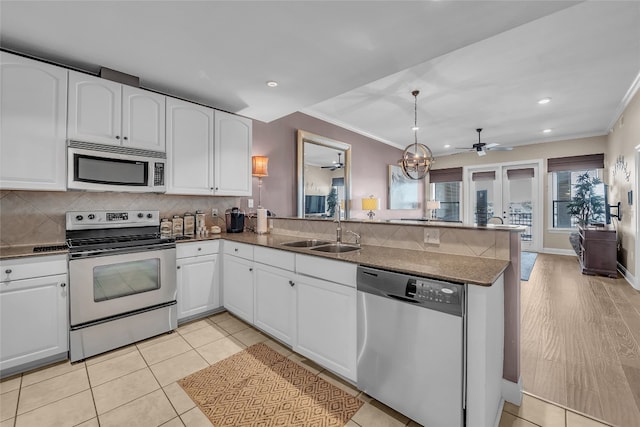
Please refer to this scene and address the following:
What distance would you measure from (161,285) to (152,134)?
1473mm

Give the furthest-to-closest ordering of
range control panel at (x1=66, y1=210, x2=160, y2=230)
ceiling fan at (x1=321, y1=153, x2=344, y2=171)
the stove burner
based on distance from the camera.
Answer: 1. ceiling fan at (x1=321, y1=153, x2=344, y2=171)
2. range control panel at (x1=66, y1=210, x2=160, y2=230)
3. the stove burner

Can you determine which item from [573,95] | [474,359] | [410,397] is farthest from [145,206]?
[573,95]

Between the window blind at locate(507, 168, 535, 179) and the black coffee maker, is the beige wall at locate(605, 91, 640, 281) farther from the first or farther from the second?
the black coffee maker

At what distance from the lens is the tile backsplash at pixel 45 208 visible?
7.35ft

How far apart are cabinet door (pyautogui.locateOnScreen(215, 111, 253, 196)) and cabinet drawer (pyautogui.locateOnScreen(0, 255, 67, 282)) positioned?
1.49 m

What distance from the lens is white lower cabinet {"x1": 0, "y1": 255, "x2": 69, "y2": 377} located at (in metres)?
1.90

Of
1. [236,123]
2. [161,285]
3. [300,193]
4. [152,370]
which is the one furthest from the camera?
[300,193]

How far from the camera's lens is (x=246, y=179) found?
3459mm

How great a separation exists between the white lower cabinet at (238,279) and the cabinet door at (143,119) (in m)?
1.25

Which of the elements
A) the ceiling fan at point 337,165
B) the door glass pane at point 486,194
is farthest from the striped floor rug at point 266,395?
the door glass pane at point 486,194

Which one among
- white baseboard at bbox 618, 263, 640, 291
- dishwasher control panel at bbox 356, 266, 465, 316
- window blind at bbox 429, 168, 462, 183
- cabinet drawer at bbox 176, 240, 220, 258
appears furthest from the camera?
window blind at bbox 429, 168, 462, 183

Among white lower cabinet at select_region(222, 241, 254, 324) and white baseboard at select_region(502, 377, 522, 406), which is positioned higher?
white lower cabinet at select_region(222, 241, 254, 324)

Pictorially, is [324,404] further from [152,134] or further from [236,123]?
[236,123]

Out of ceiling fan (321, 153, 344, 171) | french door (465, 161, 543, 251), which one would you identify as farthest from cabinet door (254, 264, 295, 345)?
french door (465, 161, 543, 251)
